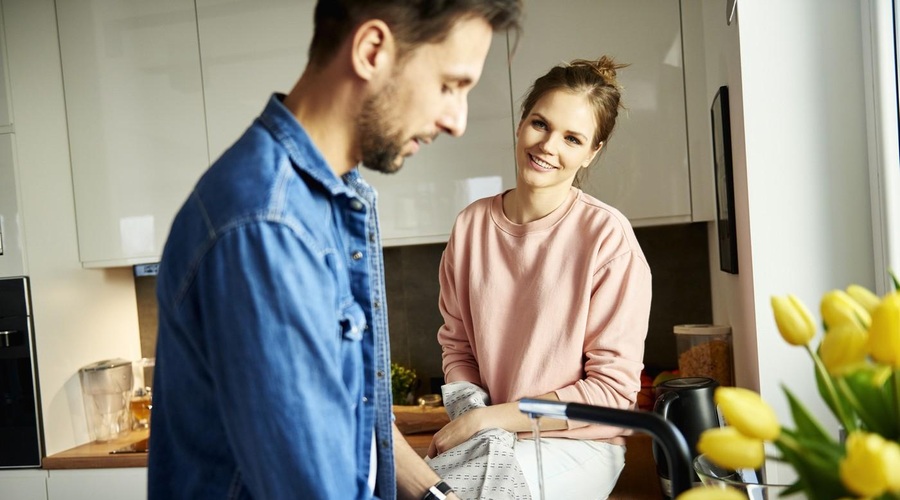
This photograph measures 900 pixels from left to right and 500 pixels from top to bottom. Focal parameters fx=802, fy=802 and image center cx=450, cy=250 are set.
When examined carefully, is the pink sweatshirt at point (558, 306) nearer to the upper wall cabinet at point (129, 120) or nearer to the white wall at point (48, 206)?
the upper wall cabinet at point (129, 120)

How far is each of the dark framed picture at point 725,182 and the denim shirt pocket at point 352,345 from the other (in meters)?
1.17

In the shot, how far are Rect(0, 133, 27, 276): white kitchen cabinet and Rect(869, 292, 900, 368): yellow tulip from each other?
9.54 ft

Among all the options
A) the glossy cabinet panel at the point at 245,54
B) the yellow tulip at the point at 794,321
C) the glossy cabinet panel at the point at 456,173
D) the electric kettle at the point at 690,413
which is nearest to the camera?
the yellow tulip at the point at 794,321

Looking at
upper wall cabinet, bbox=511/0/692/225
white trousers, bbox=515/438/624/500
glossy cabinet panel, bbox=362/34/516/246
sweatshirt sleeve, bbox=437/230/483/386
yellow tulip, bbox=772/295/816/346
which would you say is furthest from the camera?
glossy cabinet panel, bbox=362/34/516/246

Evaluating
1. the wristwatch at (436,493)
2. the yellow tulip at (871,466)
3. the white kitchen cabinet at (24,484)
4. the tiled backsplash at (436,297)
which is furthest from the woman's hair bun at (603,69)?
the white kitchen cabinet at (24,484)

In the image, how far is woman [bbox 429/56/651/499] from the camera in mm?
1592

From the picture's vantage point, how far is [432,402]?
2.67 meters

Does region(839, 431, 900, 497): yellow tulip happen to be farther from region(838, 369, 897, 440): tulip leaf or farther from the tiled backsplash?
the tiled backsplash

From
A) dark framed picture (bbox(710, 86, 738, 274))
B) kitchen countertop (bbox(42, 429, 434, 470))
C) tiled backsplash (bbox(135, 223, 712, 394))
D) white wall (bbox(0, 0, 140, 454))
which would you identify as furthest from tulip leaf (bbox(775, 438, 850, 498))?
white wall (bbox(0, 0, 140, 454))

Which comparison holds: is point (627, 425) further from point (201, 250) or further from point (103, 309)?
point (103, 309)

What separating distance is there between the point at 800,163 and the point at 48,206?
2.44 metres

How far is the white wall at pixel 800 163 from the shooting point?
150 cm

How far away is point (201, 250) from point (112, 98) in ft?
7.53

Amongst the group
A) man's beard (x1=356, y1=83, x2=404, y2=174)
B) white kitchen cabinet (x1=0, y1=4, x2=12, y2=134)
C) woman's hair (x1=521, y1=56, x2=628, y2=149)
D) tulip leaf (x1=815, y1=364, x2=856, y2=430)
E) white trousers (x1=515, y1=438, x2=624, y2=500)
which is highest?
white kitchen cabinet (x1=0, y1=4, x2=12, y2=134)
